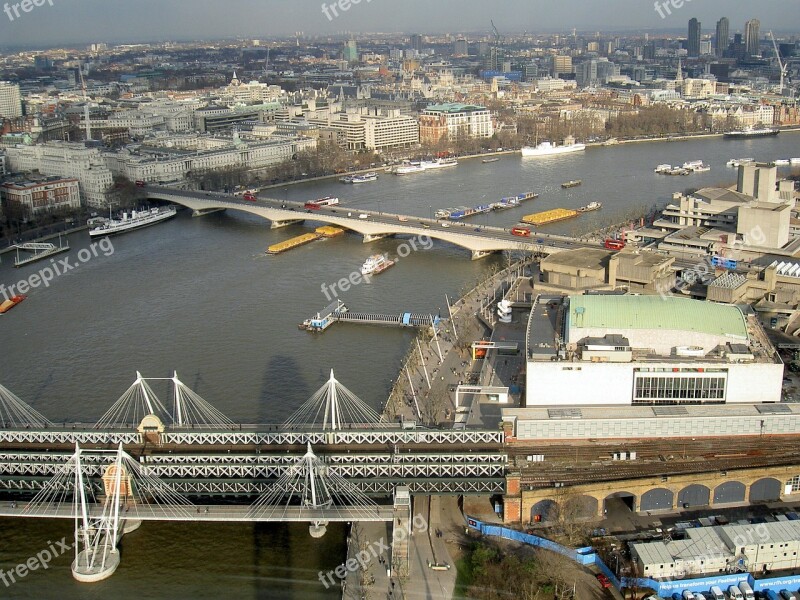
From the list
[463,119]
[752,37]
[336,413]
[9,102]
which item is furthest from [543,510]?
[752,37]

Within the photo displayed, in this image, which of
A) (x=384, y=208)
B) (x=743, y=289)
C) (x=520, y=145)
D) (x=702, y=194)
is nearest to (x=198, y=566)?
(x=743, y=289)

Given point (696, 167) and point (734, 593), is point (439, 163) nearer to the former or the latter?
point (696, 167)

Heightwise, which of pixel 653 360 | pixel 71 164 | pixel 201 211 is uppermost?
pixel 71 164

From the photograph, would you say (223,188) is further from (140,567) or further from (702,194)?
(140,567)

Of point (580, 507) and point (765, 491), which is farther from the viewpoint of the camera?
point (765, 491)

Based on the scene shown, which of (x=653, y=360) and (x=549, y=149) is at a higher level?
(x=653, y=360)

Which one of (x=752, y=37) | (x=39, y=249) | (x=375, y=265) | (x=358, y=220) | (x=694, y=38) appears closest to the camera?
(x=375, y=265)
